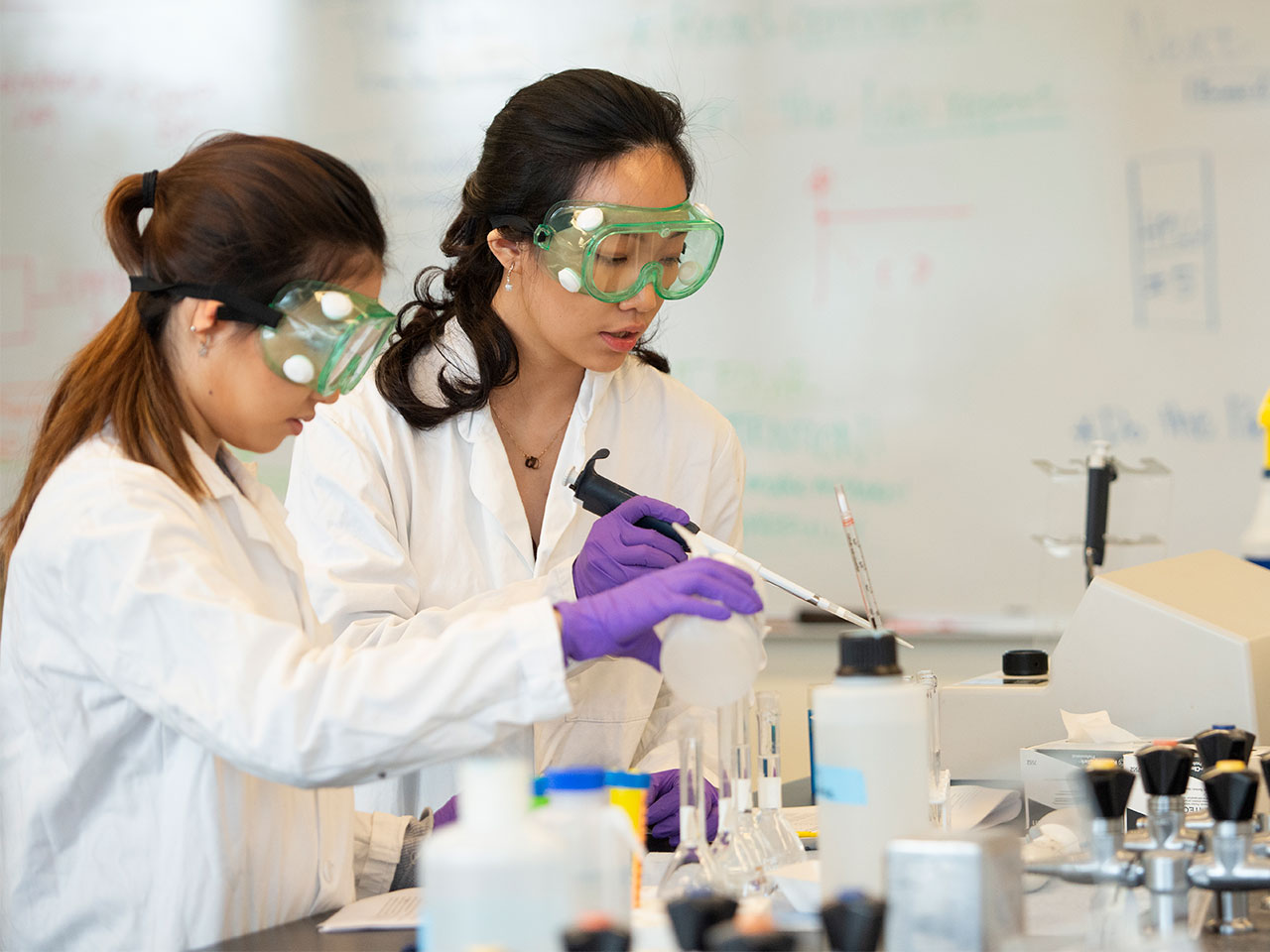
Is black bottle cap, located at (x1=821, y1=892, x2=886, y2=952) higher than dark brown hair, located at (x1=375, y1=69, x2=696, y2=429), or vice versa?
dark brown hair, located at (x1=375, y1=69, x2=696, y2=429)

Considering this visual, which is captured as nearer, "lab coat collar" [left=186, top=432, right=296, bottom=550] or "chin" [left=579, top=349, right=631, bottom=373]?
"lab coat collar" [left=186, top=432, right=296, bottom=550]

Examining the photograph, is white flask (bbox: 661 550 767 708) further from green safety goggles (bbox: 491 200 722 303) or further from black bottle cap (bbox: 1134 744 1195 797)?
green safety goggles (bbox: 491 200 722 303)

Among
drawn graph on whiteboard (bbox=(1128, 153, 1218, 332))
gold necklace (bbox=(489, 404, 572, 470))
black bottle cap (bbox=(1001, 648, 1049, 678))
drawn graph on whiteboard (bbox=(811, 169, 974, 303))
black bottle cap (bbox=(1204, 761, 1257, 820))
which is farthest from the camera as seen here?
drawn graph on whiteboard (bbox=(811, 169, 974, 303))

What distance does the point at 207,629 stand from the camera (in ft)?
3.54

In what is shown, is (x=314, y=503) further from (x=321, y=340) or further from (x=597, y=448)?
(x=321, y=340)

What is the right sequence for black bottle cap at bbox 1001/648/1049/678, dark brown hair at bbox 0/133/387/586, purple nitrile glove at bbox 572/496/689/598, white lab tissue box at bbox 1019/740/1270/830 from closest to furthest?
1. dark brown hair at bbox 0/133/387/586
2. white lab tissue box at bbox 1019/740/1270/830
3. purple nitrile glove at bbox 572/496/689/598
4. black bottle cap at bbox 1001/648/1049/678

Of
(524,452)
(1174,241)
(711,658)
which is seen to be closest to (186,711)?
(711,658)

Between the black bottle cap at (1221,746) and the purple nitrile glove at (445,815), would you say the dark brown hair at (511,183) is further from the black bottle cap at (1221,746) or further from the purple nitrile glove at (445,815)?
the black bottle cap at (1221,746)

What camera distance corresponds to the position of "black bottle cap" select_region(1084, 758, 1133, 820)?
Answer: 1.02 meters

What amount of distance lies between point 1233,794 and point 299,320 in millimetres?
912

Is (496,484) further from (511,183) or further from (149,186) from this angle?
(149,186)

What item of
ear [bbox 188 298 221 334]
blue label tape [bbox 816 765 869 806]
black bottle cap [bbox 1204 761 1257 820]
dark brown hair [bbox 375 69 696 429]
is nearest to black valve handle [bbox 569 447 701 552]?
dark brown hair [bbox 375 69 696 429]

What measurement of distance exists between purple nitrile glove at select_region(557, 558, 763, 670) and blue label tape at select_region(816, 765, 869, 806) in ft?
0.61

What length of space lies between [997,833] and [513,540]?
3.70ft
